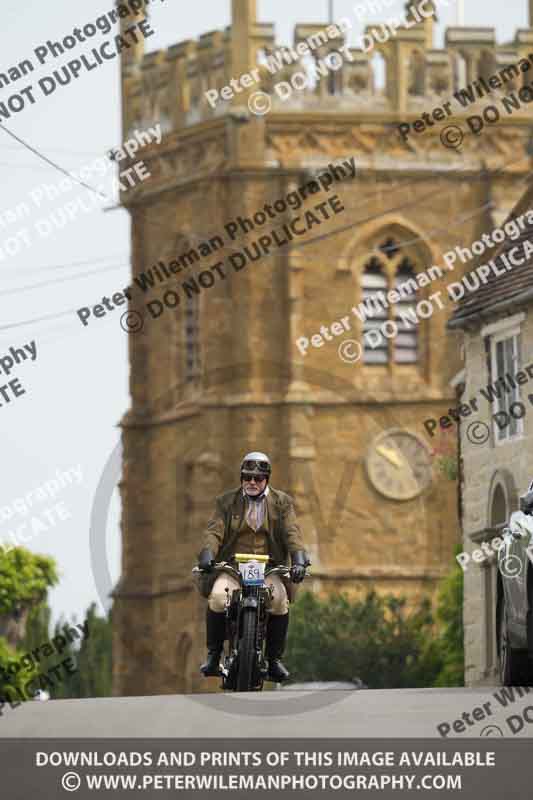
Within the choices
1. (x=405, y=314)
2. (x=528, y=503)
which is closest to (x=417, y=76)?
(x=405, y=314)

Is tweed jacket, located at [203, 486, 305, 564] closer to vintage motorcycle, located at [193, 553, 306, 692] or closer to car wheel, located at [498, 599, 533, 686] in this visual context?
vintage motorcycle, located at [193, 553, 306, 692]

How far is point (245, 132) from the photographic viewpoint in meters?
70.4

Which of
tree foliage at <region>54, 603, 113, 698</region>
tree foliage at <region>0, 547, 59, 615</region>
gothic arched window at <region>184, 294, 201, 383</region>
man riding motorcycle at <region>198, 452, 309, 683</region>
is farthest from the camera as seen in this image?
tree foliage at <region>54, 603, 113, 698</region>

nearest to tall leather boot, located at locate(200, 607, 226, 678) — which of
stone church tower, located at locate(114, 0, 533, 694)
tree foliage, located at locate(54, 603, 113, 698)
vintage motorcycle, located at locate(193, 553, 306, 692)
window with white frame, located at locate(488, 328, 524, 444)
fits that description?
vintage motorcycle, located at locate(193, 553, 306, 692)

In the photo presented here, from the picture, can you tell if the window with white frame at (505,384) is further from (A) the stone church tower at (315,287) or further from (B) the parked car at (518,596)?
(A) the stone church tower at (315,287)

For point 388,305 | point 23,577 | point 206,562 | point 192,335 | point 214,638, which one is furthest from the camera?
point 192,335

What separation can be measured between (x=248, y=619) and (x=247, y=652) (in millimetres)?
227

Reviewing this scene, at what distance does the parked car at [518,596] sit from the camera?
1922 centimetres

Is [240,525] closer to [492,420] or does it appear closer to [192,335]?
[492,420]

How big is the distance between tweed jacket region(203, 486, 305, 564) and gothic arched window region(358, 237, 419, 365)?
51136 mm

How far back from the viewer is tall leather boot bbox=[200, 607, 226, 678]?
19.6 meters

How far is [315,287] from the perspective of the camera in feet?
232
